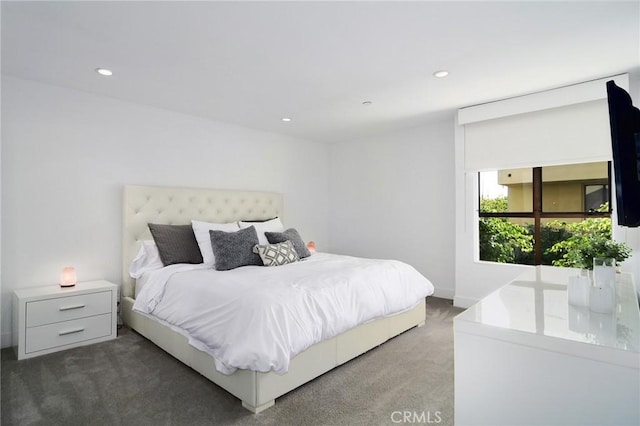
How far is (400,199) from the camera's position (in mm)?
4816

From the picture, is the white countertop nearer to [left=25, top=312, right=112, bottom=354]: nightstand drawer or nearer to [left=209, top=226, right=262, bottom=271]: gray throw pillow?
[left=209, top=226, right=262, bottom=271]: gray throw pillow

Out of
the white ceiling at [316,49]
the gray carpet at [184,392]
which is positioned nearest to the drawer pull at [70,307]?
the gray carpet at [184,392]

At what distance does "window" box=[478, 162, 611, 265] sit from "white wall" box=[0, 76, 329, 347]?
11.1 feet

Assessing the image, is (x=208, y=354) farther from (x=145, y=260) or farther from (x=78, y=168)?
(x=78, y=168)

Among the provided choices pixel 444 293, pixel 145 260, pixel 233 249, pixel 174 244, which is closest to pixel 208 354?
pixel 233 249

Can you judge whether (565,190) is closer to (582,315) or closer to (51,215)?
(582,315)

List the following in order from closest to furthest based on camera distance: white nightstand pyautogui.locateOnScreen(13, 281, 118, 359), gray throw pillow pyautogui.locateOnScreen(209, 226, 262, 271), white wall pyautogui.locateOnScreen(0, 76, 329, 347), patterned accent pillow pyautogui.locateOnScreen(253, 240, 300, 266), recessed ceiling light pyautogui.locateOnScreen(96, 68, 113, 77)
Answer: white nightstand pyautogui.locateOnScreen(13, 281, 118, 359)
recessed ceiling light pyautogui.locateOnScreen(96, 68, 113, 77)
white wall pyautogui.locateOnScreen(0, 76, 329, 347)
gray throw pillow pyautogui.locateOnScreen(209, 226, 262, 271)
patterned accent pillow pyautogui.locateOnScreen(253, 240, 300, 266)

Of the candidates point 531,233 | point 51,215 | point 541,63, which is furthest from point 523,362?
point 51,215

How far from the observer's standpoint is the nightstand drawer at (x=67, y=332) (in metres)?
2.63

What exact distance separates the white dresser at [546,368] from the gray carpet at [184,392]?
103 centimetres

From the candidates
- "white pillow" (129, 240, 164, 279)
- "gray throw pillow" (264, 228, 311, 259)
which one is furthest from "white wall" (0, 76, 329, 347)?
"gray throw pillow" (264, 228, 311, 259)

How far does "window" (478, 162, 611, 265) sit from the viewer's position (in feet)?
11.2

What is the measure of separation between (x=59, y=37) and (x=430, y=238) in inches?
168

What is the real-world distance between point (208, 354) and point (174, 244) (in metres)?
1.46
